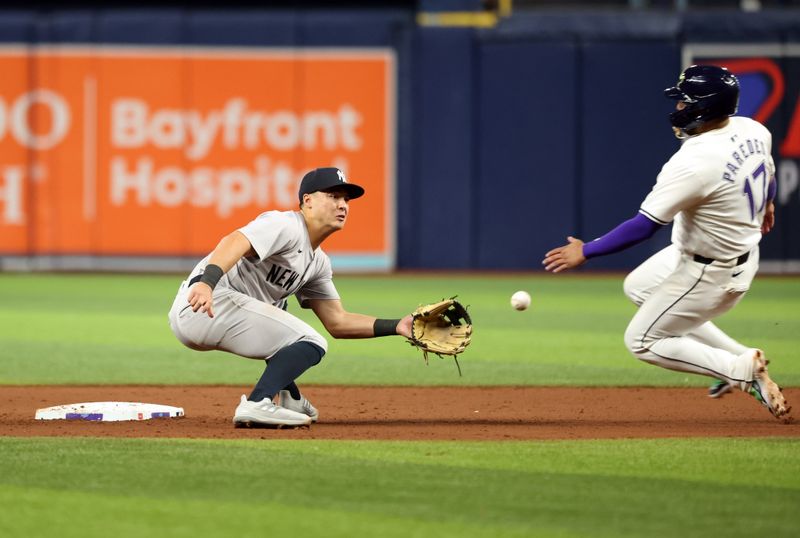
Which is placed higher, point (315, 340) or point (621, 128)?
point (621, 128)

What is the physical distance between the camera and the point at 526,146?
59.9 feet

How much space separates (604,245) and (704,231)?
54 centimetres

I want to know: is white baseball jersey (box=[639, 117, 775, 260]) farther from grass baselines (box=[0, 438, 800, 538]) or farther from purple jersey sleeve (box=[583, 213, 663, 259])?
grass baselines (box=[0, 438, 800, 538])

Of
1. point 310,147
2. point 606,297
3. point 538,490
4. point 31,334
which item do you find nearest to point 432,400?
point 538,490

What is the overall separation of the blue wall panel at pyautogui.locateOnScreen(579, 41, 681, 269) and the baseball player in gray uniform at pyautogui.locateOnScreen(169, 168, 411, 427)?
484 inches

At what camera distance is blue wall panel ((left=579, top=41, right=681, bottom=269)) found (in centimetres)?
1809

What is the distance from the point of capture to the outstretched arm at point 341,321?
6.27 metres

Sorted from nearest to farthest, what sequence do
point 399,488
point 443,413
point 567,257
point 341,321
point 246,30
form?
1. point 399,488
2. point 567,257
3. point 341,321
4. point 443,413
5. point 246,30

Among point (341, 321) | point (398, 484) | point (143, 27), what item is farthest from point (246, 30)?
point (398, 484)

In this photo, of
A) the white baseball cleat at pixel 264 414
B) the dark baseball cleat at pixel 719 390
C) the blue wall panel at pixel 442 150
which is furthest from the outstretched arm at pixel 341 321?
the blue wall panel at pixel 442 150

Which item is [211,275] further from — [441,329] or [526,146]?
[526,146]

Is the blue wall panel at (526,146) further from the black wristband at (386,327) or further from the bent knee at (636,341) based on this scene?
the black wristband at (386,327)

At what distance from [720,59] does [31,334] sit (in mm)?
10616

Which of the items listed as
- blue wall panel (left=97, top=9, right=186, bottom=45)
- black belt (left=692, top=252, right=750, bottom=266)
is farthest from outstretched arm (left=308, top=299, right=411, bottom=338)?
blue wall panel (left=97, top=9, right=186, bottom=45)
